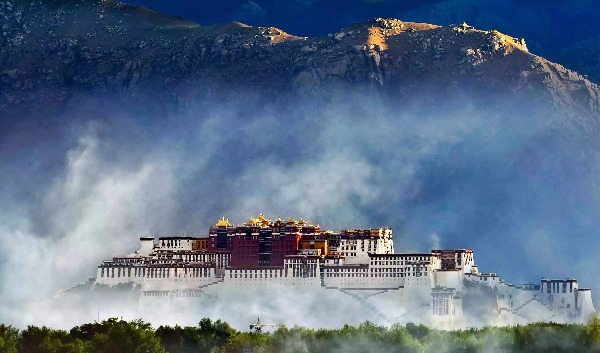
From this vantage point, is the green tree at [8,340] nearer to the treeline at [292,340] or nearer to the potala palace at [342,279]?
the treeline at [292,340]

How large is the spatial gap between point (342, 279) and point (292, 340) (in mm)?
31538

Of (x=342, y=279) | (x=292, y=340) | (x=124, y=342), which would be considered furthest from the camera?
(x=342, y=279)

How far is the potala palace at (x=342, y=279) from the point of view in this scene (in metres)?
137

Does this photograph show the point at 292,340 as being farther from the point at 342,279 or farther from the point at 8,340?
the point at 342,279

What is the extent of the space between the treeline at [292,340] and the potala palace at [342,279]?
25.0 m

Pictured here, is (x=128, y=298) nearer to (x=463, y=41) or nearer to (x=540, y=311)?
(x=540, y=311)

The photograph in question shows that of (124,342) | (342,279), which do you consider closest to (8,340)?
(124,342)

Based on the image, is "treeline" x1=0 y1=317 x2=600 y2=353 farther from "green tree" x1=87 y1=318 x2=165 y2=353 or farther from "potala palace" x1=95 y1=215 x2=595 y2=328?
"potala palace" x1=95 y1=215 x2=595 y2=328

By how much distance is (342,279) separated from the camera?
138625 millimetres

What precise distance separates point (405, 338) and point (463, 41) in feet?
289

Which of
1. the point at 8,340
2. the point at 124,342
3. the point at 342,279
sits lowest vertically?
the point at 8,340

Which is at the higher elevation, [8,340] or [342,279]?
[342,279]

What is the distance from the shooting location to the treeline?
337 feet

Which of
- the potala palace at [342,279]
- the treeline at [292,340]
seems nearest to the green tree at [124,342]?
the treeline at [292,340]
